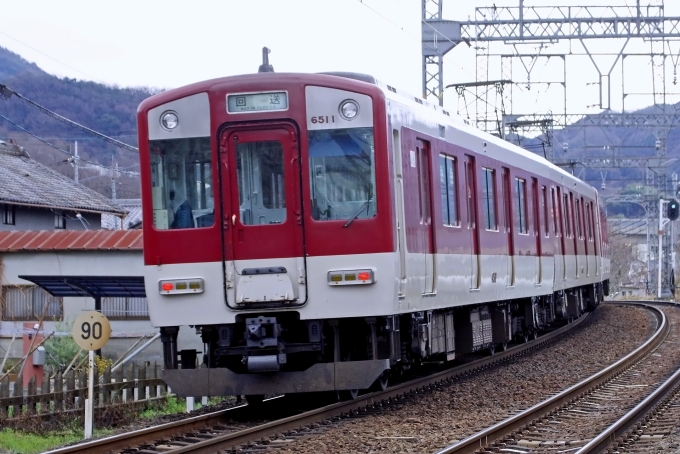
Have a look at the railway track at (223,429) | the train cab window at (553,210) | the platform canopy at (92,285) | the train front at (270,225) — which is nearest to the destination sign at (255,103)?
the train front at (270,225)

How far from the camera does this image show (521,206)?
16.3 metres

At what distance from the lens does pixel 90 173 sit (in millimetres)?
88625

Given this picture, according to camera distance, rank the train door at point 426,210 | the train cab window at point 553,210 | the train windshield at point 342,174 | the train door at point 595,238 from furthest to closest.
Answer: the train door at point 595,238
the train cab window at point 553,210
the train door at point 426,210
the train windshield at point 342,174

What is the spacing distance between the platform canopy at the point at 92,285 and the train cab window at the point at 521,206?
5413 mm

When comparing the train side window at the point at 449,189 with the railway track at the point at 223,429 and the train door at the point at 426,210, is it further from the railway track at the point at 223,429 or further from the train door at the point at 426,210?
the railway track at the point at 223,429

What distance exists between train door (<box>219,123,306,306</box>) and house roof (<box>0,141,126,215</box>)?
25.2 metres

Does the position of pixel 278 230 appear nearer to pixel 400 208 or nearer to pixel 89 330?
pixel 400 208

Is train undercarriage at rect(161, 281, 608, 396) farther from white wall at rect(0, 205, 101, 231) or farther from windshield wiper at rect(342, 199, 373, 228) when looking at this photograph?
white wall at rect(0, 205, 101, 231)

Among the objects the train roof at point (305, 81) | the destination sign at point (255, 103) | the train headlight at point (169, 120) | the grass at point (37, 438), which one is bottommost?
the grass at point (37, 438)

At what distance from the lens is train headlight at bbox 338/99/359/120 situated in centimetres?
984

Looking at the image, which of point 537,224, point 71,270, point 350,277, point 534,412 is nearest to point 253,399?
point 350,277

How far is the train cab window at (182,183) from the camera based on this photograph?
32.6 ft

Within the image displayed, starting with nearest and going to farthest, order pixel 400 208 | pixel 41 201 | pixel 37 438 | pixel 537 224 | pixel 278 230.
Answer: pixel 278 230 < pixel 400 208 < pixel 37 438 < pixel 537 224 < pixel 41 201

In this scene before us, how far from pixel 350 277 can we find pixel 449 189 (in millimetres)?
2943
